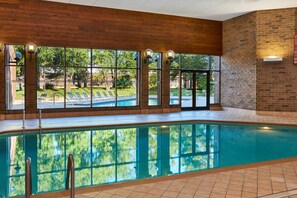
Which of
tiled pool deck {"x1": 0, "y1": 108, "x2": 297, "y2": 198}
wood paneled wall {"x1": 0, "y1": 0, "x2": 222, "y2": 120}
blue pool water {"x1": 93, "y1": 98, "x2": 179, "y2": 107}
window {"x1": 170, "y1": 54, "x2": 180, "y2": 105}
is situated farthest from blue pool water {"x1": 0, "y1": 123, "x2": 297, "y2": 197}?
window {"x1": 170, "y1": 54, "x2": 180, "y2": 105}

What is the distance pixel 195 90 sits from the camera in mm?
13656

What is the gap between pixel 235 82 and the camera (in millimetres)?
12766

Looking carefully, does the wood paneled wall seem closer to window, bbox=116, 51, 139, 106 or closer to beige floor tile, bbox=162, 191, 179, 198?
window, bbox=116, 51, 139, 106

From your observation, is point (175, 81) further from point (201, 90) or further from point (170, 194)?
point (170, 194)

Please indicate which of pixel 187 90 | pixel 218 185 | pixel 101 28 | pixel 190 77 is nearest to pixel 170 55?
pixel 190 77

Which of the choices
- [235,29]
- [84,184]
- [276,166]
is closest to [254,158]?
[276,166]

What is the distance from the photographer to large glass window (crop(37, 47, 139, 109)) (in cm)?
1067

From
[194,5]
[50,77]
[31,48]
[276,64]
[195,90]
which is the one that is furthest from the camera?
[195,90]

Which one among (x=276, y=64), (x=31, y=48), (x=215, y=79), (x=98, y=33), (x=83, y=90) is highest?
(x=98, y=33)

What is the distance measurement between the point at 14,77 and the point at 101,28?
372cm

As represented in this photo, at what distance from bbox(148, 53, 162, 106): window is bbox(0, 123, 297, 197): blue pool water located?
341cm

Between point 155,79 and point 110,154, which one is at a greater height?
point 155,79

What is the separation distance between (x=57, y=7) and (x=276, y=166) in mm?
9151

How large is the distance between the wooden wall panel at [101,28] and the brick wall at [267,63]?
5.58ft
